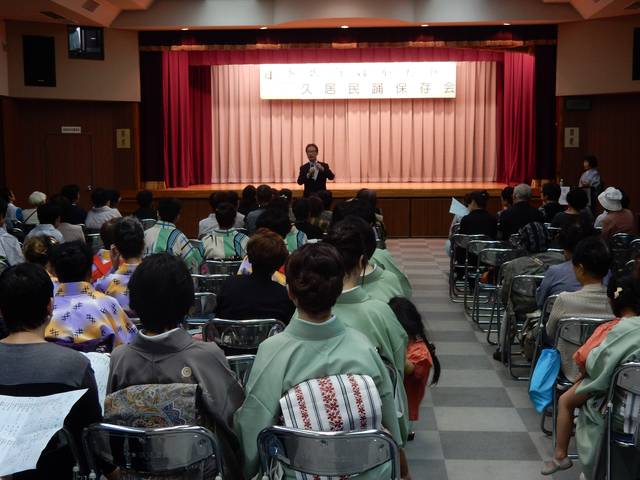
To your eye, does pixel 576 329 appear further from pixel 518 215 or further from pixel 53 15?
pixel 53 15

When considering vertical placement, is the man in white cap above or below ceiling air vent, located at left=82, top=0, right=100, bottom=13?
below

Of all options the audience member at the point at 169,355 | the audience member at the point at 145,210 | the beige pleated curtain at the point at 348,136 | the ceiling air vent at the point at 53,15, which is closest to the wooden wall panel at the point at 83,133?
the ceiling air vent at the point at 53,15

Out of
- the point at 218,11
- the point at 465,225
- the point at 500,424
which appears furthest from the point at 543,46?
the point at 500,424

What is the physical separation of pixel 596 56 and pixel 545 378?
30.8 ft

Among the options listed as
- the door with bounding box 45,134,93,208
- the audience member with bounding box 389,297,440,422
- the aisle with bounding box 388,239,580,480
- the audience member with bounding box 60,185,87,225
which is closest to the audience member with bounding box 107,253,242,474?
the audience member with bounding box 389,297,440,422

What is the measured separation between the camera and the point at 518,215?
803 centimetres

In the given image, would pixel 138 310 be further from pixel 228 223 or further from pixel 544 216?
pixel 544 216

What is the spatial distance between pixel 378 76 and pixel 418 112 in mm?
1185

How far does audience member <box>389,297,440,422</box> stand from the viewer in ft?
12.4

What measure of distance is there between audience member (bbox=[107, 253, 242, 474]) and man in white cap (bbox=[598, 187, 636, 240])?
5747mm

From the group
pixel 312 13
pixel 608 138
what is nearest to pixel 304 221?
pixel 312 13

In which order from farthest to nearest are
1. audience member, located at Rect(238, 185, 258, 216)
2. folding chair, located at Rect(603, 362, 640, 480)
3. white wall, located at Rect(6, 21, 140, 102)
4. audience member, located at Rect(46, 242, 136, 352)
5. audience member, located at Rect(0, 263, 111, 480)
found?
white wall, located at Rect(6, 21, 140, 102) → audience member, located at Rect(238, 185, 258, 216) → audience member, located at Rect(46, 242, 136, 352) → folding chair, located at Rect(603, 362, 640, 480) → audience member, located at Rect(0, 263, 111, 480)

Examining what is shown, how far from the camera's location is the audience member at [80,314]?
3494 mm

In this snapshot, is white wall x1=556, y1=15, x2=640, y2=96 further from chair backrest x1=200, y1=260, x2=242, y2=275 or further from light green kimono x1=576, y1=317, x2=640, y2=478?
light green kimono x1=576, y1=317, x2=640, y2=478
